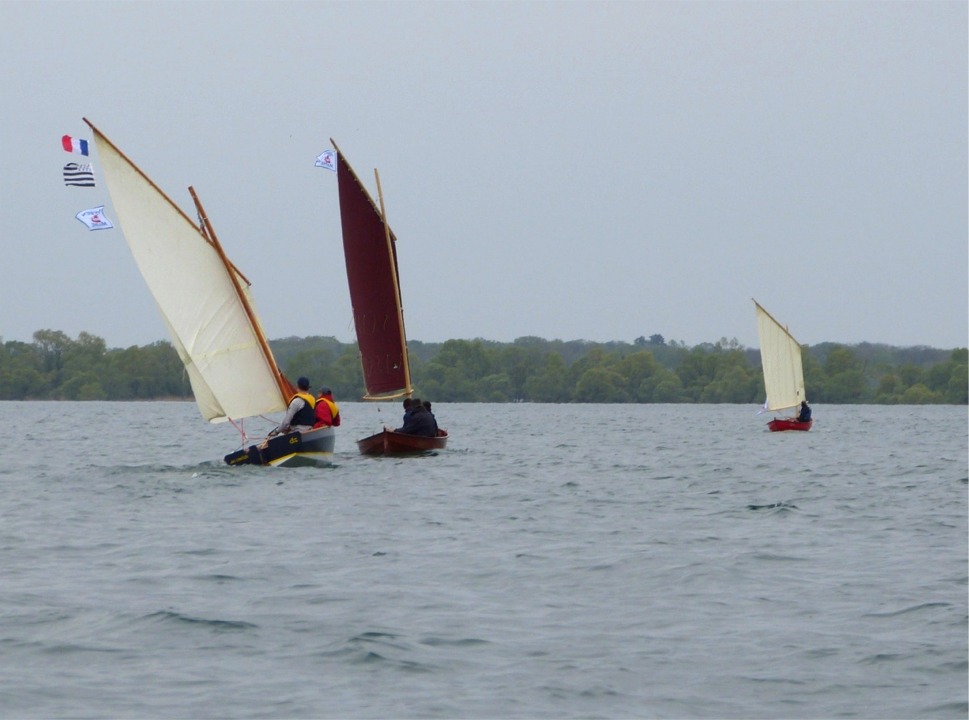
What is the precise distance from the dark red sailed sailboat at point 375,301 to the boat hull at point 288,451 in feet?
12.1

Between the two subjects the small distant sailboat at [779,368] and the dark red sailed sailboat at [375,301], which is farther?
the small distant sailboat at [779,368]

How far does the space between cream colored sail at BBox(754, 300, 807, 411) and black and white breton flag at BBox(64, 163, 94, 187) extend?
41.0 meters

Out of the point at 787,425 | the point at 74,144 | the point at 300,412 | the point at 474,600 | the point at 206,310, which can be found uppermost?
the point at 74,144

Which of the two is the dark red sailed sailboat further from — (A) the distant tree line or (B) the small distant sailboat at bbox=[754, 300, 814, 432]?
(A) the distant tree line

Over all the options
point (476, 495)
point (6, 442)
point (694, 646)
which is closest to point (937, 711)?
point (694, 646)

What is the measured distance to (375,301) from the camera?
3575 centimetres

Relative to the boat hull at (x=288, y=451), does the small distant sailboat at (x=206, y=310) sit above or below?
above

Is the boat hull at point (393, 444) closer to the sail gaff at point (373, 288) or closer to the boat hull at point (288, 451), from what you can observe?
the sail gaff at point (373, 288)

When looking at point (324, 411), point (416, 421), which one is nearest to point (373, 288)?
point (416, 421)

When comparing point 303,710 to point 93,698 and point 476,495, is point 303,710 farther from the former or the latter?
point 476,495

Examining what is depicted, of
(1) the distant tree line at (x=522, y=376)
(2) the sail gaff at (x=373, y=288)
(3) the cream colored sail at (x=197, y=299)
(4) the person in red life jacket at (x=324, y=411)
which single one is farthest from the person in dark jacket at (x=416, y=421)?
(1) the distant tree line at (x=522, y=376)

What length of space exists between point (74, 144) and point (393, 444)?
1046cm

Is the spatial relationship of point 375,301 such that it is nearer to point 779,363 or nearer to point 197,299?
point 197,299

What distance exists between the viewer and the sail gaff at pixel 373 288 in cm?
3494
